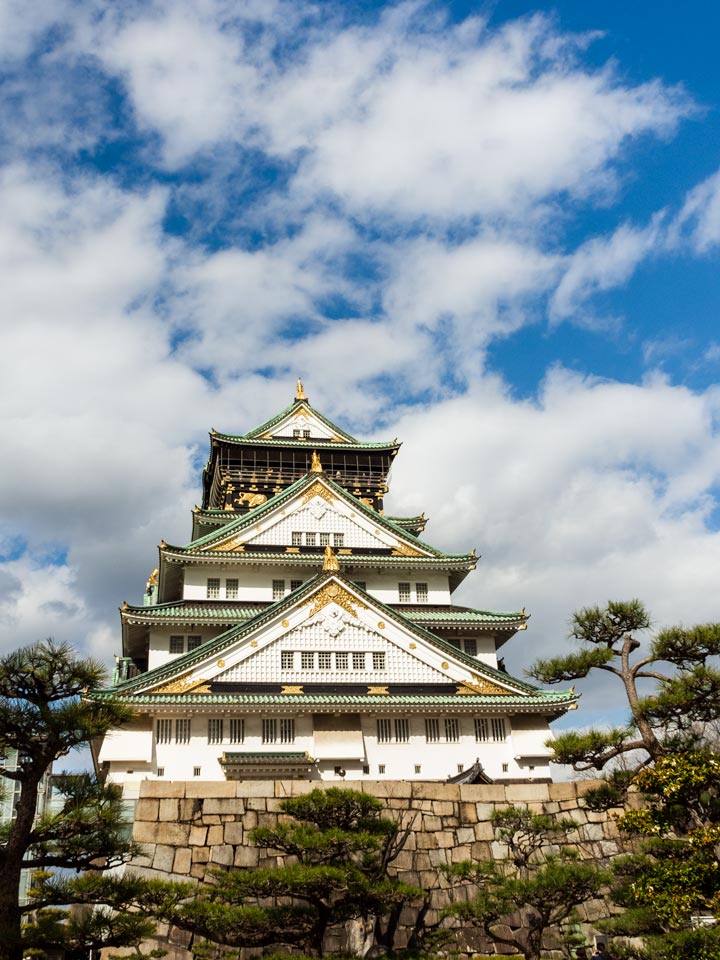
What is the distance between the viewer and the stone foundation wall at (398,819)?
20.8 meters

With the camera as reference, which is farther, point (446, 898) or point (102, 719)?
point (446, 898)

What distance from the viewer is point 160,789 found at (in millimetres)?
21297

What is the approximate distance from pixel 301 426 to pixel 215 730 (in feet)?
69.7

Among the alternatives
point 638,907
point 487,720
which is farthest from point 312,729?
point 638,907

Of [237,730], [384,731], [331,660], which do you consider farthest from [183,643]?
[384,731]

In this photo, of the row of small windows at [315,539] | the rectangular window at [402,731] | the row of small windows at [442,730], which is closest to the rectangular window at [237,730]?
the row of small windows at [442,730]

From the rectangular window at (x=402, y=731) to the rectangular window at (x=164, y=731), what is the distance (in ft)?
27.1

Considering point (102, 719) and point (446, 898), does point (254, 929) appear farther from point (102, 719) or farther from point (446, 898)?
point (446, 898)

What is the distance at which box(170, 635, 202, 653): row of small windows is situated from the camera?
116 ft

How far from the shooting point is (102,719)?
14.4 m

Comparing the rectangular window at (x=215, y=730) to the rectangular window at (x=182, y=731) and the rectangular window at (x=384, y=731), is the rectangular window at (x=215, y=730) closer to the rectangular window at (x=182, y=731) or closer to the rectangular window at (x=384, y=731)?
the rectangular window at (x=182, y=731)

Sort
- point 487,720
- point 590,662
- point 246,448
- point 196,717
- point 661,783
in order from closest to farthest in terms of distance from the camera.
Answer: point 661,783
point 590,662
point 196,717
point 487,720
point 246,448

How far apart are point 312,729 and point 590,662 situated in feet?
51.8

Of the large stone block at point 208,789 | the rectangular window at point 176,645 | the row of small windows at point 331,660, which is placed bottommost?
the large stone block at point 208,789
